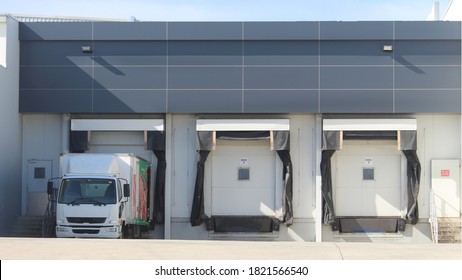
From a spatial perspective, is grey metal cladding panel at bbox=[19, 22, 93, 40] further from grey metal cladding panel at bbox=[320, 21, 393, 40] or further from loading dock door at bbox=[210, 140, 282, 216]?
grey metal cladding panel at bbox=[320, 21, 393, 40]

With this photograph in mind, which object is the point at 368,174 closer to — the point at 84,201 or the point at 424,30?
the point at 424,30

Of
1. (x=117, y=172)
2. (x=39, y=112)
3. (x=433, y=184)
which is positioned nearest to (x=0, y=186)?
(x=39, y=112)

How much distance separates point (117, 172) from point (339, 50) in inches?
421

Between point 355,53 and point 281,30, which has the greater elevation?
point 281,30

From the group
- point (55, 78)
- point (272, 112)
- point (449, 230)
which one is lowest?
point (449, 230)

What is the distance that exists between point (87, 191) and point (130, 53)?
7436mm

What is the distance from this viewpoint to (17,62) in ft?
97.6

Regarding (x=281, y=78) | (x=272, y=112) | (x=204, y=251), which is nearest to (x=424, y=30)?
(x=281, y=78)

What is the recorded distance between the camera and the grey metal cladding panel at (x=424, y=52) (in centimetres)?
2955

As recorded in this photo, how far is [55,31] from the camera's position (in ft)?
97.9

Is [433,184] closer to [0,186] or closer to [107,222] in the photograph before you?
[107,222]

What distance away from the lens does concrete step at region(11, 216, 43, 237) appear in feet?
95.9

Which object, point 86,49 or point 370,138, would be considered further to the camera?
point 370,138

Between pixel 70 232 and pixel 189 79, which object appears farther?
pixel 189 79
